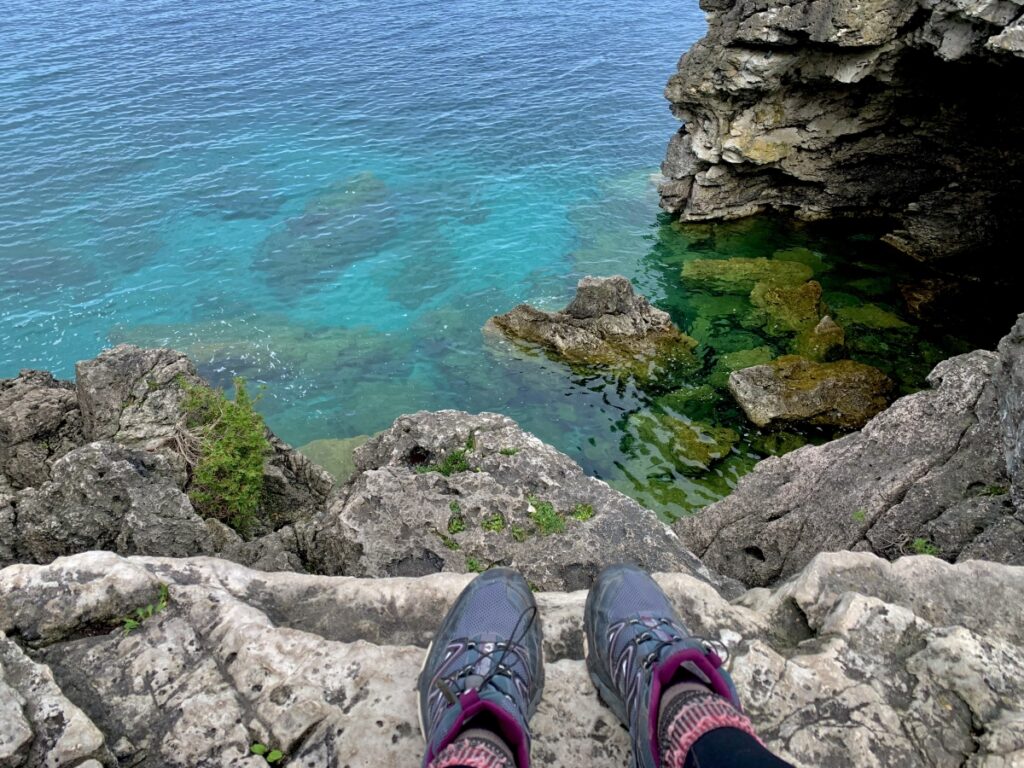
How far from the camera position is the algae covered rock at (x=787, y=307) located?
18594 millimetres

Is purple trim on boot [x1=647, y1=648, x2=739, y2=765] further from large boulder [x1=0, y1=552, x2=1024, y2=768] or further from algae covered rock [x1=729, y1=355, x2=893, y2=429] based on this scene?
algae covered rock [x1=729, y1=355, x2=893, y2=429]

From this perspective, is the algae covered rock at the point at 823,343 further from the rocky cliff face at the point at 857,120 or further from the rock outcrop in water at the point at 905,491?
the rock outcrop in water at the point at 905,491

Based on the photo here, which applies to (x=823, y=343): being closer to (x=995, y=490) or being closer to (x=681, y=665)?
(x=995, y=490)

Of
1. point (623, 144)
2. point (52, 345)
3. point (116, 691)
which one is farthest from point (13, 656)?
point (623, 144)

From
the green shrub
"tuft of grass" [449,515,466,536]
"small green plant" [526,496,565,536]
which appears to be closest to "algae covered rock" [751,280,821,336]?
"small green plant" [526,496,565,536]

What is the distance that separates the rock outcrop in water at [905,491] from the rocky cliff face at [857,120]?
30.9 feet

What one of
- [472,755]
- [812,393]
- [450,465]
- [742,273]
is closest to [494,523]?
[450,465]

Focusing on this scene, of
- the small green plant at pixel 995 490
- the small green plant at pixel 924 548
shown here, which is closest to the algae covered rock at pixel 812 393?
the small green plant at pixel 995 490

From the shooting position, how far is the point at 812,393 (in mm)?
15047

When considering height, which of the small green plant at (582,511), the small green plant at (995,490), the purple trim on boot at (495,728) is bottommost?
the small green plant at (582,511)

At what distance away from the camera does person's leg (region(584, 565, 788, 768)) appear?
10.7ft

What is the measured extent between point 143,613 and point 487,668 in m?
2.57

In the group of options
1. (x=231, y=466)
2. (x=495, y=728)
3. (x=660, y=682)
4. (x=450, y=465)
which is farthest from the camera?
(x=231, y=466)

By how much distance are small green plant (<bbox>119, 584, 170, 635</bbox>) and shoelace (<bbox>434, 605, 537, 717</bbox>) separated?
226 centimetres
